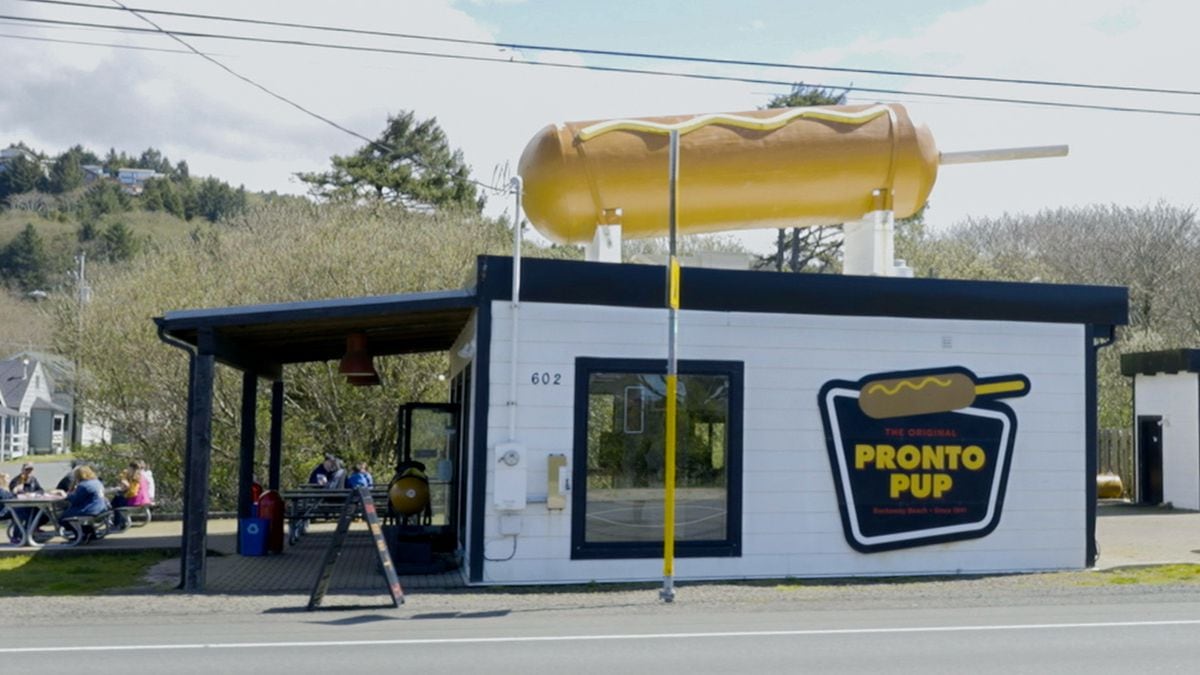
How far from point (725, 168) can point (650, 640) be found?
6.60 m

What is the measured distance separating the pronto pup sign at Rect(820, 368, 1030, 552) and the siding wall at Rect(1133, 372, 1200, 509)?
35.7 ft

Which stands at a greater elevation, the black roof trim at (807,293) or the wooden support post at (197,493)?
the black roof trim at (807,293)

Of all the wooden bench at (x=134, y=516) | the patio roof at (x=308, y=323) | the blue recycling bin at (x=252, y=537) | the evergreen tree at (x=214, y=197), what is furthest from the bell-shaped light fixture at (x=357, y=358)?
the evergreen tree at (x=214, y=197)

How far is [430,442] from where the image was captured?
55.9ft

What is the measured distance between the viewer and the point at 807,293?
14.3 meters

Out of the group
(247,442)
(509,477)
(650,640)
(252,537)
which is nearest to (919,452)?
(509,477)

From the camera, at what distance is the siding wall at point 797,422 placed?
1358cm

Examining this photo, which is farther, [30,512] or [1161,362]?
[1161,362]

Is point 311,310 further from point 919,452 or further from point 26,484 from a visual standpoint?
point 26,484

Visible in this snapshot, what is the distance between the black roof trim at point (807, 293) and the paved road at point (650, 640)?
11.3 feet

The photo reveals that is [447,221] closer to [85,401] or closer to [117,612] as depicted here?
[85,401]

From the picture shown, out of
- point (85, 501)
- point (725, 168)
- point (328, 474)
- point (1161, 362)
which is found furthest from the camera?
point (1161, 362)

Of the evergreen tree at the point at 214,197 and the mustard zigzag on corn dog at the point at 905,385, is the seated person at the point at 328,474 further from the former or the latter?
the evergreen tree at the point at 214,197

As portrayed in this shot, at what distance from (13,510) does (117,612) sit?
656cm
